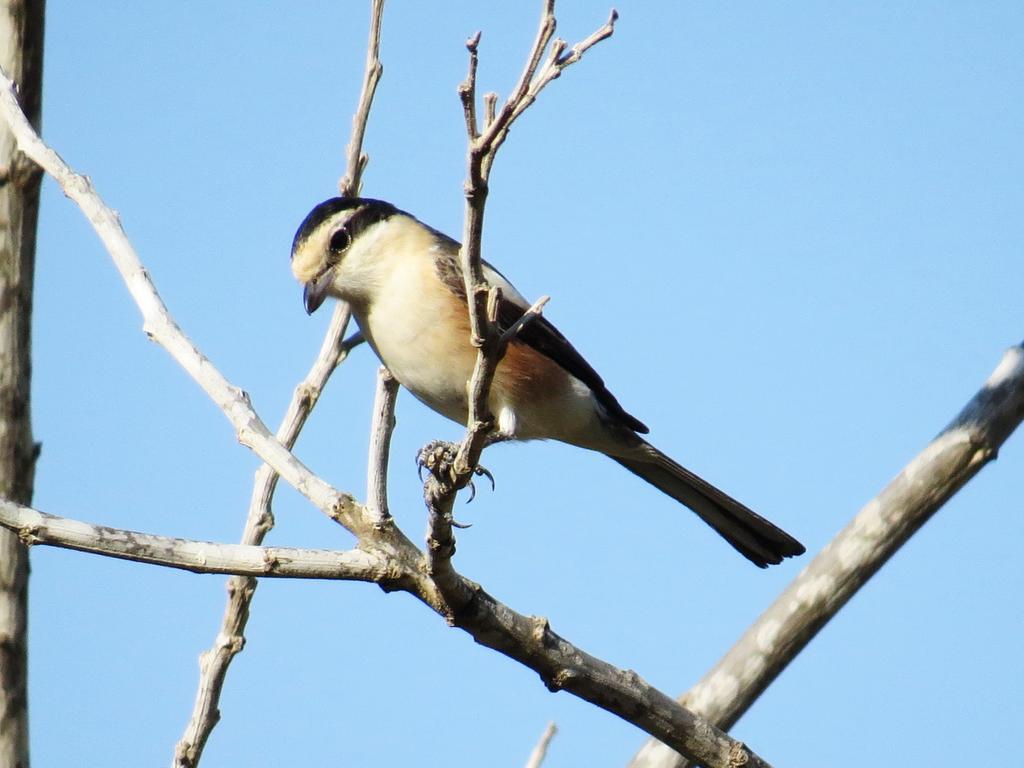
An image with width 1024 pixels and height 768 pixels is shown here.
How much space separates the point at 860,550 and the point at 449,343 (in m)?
1.92

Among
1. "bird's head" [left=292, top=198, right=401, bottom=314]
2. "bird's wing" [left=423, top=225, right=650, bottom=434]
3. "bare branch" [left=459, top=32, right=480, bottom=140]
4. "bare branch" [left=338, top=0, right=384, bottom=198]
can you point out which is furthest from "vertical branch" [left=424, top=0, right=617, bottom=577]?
"bird's head" [left=292, top=198, right=401, bottom=314]

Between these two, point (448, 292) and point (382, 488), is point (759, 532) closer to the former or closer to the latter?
point (448, 292)

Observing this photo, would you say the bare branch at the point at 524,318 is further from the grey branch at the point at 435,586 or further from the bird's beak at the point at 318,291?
the bird's beak at the point at 318,291

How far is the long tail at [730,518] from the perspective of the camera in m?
6.43

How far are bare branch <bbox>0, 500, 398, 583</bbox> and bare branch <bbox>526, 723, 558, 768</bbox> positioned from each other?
1.05 metres

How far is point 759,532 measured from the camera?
6.45 m

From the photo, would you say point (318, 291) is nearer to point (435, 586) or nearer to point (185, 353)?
point (185, 353)

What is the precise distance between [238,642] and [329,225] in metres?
2.62

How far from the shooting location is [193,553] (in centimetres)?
313

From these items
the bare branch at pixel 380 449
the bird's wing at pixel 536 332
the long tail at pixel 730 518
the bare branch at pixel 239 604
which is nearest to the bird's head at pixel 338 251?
the bird's wing at pixel 536 332

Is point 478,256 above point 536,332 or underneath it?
underneath

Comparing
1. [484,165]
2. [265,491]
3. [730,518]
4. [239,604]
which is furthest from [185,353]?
[730,518]

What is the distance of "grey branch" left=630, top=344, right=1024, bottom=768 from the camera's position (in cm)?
454

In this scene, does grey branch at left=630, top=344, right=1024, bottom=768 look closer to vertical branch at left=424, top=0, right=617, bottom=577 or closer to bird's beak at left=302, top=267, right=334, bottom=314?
vertical branch at left=424, top=0, right=617, bottom=577
